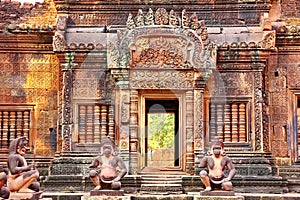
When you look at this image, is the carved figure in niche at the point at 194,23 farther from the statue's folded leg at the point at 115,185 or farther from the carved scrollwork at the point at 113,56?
the statue's folded leg at the point at 115,185

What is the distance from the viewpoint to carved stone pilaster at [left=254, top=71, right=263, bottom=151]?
1384 cm

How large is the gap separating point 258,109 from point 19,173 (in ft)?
20.0

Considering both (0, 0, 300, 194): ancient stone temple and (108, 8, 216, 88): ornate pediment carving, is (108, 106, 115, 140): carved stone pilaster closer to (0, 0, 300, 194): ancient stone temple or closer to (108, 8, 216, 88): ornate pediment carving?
(0, 0, 300, 194): ancient stone temple

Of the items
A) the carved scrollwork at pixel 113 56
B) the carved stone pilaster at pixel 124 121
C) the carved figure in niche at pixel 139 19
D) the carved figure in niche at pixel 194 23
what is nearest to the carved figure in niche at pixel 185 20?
the carved figure in niche at pixel 194 23

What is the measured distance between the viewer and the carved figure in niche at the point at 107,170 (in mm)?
11656

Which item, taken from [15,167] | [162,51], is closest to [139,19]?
[162,51]

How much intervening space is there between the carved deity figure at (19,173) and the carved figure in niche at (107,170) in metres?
1.48

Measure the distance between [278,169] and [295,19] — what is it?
3.94 metres

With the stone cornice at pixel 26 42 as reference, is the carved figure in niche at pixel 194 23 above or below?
above

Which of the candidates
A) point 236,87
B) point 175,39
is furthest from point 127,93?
point 236,87

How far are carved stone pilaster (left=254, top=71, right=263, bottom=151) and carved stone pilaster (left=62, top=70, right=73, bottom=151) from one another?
Result: 4410mm

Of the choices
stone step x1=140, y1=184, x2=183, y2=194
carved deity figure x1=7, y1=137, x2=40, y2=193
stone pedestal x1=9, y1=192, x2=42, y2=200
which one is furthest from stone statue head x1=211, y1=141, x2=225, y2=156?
stone pedestal x1=9, y1=192, x2=42, y2=200

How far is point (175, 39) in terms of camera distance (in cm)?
1377

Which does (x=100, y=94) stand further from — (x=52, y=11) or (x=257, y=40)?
(x=257, y=40)
